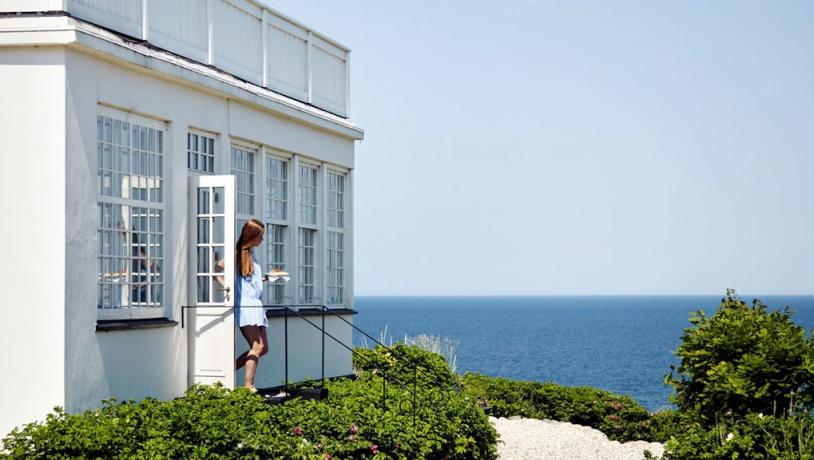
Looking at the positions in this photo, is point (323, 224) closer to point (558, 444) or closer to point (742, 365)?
point (558, 444)

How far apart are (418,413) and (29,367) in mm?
5206

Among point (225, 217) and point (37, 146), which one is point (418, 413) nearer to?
point (225, 217)

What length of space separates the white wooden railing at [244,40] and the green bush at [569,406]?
6325 mm

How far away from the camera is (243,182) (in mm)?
15719

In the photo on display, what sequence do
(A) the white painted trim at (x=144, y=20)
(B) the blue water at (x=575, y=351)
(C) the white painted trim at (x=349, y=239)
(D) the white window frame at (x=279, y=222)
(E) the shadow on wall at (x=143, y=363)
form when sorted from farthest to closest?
(B) the blue water at (x=575, y=351)
(C) the white painted trim at (x=349, y=239)
(D) the white window frame at (x=279, y=222)
(A) the white painted trim at (x=144, y=20)
(E) the shadow on wall at (x=143, y=363)

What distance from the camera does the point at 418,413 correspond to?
14.9m

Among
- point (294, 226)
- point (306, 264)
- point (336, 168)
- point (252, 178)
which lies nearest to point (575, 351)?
point (336, 168)

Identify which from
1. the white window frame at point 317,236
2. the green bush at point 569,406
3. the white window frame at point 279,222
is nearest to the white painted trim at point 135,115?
the white window frame at point 279,222

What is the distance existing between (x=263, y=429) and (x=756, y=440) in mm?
5235

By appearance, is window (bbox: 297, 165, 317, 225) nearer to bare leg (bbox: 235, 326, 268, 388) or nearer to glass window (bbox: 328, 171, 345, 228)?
glass window (bbox: 328, 171, 345, 228)

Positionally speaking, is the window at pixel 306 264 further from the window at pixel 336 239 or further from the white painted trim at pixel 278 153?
the white painted trim at pixel 278 153

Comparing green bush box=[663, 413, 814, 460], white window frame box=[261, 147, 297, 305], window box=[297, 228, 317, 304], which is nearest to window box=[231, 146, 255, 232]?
white window frame box=[261, 147, 297, 305]

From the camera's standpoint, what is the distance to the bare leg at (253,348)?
47.0 ft

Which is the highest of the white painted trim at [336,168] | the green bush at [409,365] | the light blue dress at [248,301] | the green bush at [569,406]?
the white painted trim at [336,168]
